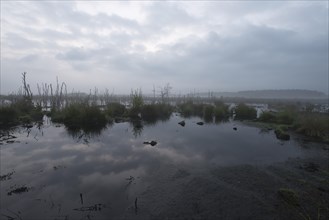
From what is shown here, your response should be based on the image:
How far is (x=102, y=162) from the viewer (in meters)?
9.38

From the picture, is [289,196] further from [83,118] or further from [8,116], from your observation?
[8,116]

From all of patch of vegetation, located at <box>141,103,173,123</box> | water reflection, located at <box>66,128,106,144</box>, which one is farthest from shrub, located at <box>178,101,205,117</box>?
water reflection, located at <box>66,128,106,144</box>

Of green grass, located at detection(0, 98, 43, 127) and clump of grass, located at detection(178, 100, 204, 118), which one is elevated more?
green grass, located at detection(0, 98, 43, 127)

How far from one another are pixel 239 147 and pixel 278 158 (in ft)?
8.31

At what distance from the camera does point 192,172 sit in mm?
8305

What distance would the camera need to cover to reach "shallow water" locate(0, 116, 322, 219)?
5703 millimetres

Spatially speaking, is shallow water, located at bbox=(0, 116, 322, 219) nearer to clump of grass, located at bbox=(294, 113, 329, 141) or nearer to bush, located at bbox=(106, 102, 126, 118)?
clump of grass, located at bbox=(294, 113, 329, 141)

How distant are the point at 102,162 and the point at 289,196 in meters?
7.39

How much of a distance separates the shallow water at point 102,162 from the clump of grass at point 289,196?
10.0ft

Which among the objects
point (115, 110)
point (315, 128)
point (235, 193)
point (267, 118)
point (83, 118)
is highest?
point (115, 110)

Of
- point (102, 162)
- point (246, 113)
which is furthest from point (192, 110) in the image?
point (102, 162)

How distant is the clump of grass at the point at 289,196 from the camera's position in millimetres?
5871

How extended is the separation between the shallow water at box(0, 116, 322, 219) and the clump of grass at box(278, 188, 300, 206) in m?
3.06

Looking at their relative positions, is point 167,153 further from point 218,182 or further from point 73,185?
point 73,185
